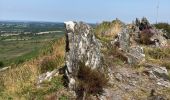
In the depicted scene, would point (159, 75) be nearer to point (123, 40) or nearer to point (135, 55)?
point (135, 55)

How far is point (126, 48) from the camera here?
1795cm

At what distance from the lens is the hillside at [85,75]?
12.4 meters

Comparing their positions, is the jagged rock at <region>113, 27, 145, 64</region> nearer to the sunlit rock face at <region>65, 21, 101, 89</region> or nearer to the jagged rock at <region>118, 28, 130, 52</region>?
the jagged rock at <region>118, 28, 130, 52</region>

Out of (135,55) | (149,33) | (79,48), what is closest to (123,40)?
(135,55)

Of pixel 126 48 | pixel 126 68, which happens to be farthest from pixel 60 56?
pixel 126 48

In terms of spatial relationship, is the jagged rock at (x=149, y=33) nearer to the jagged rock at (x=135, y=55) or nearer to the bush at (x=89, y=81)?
the jagged rock at (x=135, y=55)

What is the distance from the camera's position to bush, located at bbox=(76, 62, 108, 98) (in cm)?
1223

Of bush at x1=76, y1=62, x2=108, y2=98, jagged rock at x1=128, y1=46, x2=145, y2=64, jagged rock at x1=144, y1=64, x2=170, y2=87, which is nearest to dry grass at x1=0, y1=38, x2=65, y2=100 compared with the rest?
bush at x1=76, y1=62, x2=108, y2=98

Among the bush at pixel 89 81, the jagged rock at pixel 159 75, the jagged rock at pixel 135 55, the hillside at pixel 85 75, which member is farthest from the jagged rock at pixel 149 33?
the bush at pixel 89 81

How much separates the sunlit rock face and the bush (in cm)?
25

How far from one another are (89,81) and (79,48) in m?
1.52

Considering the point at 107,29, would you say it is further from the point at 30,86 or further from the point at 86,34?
the point at 30,86

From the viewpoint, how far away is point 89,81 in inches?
486

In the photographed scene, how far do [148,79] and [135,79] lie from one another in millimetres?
621
